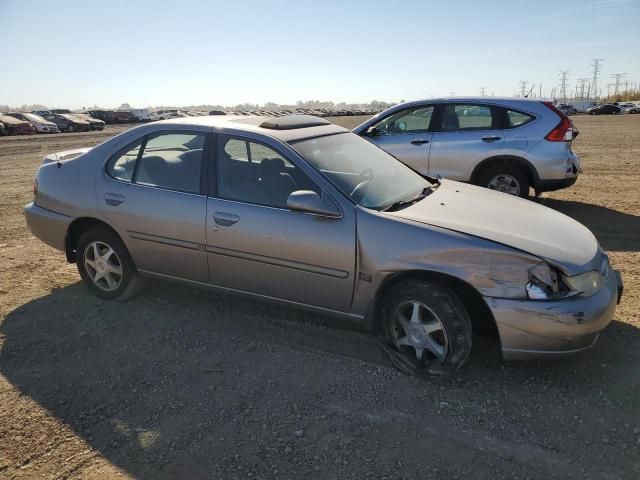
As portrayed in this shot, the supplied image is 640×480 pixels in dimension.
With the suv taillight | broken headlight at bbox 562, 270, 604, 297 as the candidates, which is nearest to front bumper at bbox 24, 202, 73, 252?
broken headlight at bbox 562, 270, 604, 297

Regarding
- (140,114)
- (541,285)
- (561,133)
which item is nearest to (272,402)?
(541,285)

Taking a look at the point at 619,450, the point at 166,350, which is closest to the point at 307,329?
the point at 166,350

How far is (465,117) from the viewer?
25.2 ft

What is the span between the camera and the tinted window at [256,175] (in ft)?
12.2

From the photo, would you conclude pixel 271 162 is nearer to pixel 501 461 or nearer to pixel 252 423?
pixel 252 423

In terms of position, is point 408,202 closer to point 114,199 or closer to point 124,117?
point 114,199

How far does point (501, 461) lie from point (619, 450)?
2.07ft

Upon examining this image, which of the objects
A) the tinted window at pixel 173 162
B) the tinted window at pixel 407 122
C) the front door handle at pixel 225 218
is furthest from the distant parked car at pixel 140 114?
the front door handle at pixel 225 218

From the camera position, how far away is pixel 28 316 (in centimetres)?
443

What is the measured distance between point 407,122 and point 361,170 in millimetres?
4382

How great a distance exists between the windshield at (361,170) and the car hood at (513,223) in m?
0.20

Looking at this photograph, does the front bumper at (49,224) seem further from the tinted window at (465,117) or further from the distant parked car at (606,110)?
the distant parked car at (606,110)

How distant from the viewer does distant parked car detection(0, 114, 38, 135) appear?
31.5 metres

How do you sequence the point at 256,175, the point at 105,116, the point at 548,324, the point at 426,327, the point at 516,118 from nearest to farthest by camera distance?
the point at 548,324
the point at 426,327
the point at 256,175
the point at 516,118
the point at 105,116
